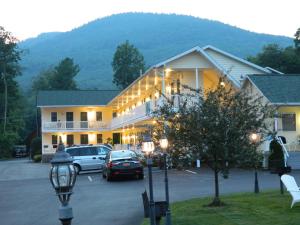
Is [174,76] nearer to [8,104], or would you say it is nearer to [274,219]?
[274,219]

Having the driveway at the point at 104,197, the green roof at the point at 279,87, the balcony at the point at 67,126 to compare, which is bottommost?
the driveway at the point at 104,197

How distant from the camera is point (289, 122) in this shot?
109ft

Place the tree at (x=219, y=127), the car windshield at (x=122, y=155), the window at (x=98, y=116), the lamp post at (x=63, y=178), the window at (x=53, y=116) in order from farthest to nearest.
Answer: the window at (x=98, y=116) → the window at (x=53, y=116) → the car windshield at (x=122, y=155) → the tree at (x=219, y=127) → the lamp post at (x=63, y=178)

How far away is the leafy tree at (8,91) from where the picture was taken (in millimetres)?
79000

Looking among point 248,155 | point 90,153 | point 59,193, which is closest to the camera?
point 59,193

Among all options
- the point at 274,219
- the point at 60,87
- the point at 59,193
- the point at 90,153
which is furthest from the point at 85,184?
the point at 60,87

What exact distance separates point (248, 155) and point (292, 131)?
2083cm

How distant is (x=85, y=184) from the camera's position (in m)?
24.5

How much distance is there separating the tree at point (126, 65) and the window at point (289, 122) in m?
67.4

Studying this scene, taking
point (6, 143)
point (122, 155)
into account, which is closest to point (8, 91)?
point (6, 143)

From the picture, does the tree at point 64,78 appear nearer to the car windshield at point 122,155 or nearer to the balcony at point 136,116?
the balcony at point 136,116

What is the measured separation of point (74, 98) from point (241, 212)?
5202 cm

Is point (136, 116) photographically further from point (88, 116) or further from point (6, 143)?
point (6, 143)

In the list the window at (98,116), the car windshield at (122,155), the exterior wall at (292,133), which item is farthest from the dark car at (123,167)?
the window at (98,116)
